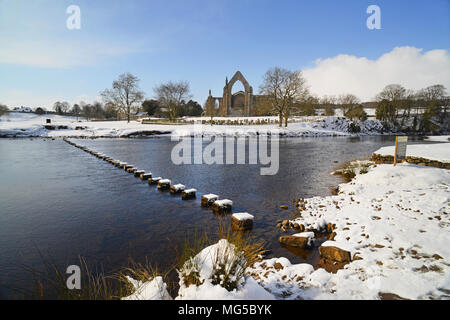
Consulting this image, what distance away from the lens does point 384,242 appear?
4551 mm

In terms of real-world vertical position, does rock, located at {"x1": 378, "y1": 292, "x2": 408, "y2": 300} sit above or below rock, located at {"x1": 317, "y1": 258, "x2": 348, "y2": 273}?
above

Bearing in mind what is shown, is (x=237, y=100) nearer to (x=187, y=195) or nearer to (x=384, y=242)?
(x=187, y=195)

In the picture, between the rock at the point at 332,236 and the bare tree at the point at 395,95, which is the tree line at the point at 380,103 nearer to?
the bare tree at the point at 395,95

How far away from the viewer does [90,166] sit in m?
14.5

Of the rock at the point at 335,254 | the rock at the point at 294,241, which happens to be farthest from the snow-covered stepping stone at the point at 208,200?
the rock at the point at 335,254

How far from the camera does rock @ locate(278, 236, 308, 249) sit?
504 cm

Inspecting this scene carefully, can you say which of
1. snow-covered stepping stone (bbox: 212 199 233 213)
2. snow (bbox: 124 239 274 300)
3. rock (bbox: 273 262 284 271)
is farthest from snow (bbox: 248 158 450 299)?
snow-covered stepping stone (bbox: 212 199 233 213)

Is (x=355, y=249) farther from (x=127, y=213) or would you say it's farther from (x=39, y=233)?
(x=39, y=233)

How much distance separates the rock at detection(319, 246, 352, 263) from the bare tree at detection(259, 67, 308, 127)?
43219 mm

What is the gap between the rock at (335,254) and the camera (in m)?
4.30

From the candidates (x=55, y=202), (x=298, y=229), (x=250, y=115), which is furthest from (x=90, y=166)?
(x=250, y=115)

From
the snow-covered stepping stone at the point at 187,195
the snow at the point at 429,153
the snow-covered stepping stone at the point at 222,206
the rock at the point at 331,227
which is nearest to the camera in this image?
the rock at the point at 331,227

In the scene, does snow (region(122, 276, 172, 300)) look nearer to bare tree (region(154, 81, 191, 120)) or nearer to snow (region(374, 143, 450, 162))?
snow (region(374, 143, 450, 162))
